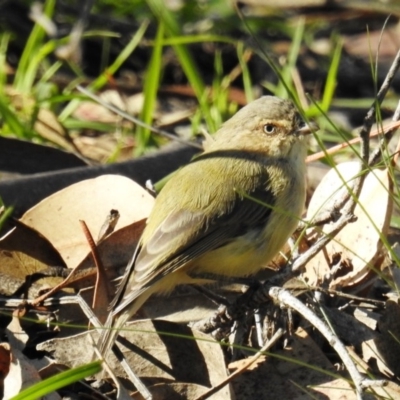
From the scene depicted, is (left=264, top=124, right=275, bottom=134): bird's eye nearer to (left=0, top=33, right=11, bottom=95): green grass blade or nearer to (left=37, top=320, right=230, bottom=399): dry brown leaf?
(left=37, top=320, right=230, bottom=399): dry brown leaf

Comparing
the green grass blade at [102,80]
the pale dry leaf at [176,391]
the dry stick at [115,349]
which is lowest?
the pale dry leaf at [176,391]

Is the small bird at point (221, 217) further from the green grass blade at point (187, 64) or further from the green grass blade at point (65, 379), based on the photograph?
the green grass blade at point (187, 64)

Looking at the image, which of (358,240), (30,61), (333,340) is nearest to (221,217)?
(358,240)

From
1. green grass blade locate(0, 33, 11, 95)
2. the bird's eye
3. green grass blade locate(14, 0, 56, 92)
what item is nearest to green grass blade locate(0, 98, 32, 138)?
green grass blade locate(0, 33, 11, 95)

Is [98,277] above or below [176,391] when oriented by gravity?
above

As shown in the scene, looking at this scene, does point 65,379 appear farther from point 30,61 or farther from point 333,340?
point 30,61

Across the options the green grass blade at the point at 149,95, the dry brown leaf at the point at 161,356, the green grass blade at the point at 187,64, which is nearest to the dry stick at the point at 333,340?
the dry brown leaf at the point at 161,356

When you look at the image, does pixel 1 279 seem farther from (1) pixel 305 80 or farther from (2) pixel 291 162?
(1) pixel 305 80
